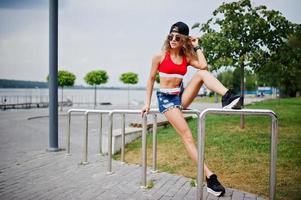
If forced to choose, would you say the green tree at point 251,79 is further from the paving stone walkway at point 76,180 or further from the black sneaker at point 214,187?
the black sneaker at point 214,187

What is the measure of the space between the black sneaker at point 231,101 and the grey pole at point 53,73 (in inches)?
155

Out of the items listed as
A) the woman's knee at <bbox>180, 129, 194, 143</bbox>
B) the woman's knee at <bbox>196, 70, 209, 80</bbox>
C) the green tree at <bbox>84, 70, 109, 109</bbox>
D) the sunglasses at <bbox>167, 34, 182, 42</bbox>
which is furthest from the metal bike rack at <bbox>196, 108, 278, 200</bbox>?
the green tree at <bbox>84, 70, 109, 109</bbox>

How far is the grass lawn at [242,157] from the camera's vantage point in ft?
14.1

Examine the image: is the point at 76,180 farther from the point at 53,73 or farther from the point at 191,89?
the point at 53,73

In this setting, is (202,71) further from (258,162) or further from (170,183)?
(258,162)

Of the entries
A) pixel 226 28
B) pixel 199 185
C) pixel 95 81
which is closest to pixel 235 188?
pixel 199 185

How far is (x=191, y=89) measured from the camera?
12.1 feet

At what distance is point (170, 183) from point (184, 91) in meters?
1.23

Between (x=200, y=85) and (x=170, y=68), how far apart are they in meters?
0.38

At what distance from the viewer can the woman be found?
140 inches

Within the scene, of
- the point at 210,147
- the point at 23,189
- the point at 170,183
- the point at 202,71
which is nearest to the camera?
the point at 202,71

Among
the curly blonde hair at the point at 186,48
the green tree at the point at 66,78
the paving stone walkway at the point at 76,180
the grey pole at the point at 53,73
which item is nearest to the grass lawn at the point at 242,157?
the paving stone walkway at the point at 76,180

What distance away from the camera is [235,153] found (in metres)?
5.93

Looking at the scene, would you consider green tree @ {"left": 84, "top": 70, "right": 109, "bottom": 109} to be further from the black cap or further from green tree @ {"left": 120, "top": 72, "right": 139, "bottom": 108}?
the black cap
